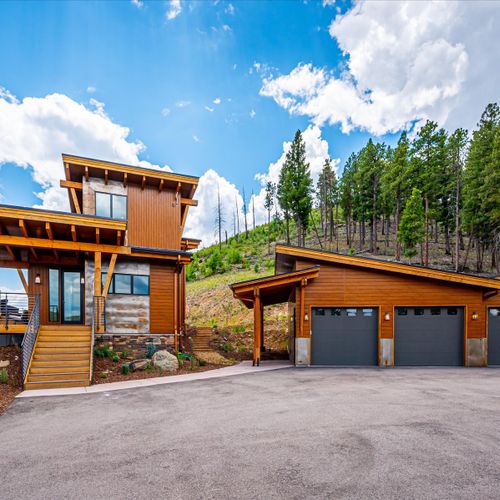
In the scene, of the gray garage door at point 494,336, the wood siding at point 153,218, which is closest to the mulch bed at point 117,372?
the wood siding at point 153,218

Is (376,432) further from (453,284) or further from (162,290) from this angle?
(162,290)

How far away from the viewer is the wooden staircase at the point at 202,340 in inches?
610

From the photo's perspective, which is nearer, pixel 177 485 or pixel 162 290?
pixel 177 485

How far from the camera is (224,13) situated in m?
17.3

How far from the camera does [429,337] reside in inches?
479

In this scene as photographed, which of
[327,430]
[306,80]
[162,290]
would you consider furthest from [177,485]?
[306,80]

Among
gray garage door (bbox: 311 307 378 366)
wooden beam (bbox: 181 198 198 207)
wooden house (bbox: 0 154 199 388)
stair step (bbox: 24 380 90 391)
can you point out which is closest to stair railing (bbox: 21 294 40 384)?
wooden house (bbox: 0 154 199 388)

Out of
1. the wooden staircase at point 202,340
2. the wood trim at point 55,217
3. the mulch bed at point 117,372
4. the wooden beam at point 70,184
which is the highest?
the wooden beam at point 70,184

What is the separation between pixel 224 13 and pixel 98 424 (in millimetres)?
20530

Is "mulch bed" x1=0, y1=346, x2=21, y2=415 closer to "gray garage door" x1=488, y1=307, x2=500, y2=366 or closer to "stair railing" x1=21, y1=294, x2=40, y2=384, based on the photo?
"stair railing" x1=21, y1=294, x2=40, y2=384

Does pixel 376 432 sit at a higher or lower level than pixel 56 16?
lower

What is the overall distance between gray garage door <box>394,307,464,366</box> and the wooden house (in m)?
9.58

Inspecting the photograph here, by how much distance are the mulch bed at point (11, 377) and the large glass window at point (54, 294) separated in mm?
2211

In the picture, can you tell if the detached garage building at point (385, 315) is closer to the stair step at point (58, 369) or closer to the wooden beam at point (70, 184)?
the stair step at point (58, 369)
